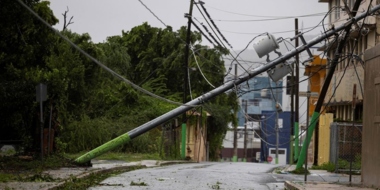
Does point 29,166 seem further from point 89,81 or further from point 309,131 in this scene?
point 89,81

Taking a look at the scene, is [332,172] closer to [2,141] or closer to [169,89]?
[2,141]

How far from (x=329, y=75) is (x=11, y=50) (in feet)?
35.3

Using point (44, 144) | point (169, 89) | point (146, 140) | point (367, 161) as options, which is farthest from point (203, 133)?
point (367, 161)

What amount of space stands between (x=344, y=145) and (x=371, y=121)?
10803mm

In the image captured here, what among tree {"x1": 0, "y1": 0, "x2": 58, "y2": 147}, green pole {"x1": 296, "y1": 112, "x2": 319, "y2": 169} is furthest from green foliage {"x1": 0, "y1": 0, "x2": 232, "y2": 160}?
green pole {"x1": 296, "y1": 112, "x2": 319, "y2": 169}

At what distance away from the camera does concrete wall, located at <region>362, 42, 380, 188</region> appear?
2019cm

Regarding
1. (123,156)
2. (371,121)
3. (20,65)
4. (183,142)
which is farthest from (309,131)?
(183,142)

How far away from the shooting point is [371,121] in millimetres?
20891

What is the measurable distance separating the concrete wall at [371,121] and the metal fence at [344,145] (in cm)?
722

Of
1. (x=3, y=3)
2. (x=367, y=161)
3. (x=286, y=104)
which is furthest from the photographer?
(x=286, y=104)

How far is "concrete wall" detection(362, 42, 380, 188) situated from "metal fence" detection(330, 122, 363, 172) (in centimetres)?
722

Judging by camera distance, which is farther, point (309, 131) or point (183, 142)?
point (183, 142)

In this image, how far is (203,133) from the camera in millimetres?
58562

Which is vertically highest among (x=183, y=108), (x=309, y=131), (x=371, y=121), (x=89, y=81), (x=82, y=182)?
(x=89, y=81)
